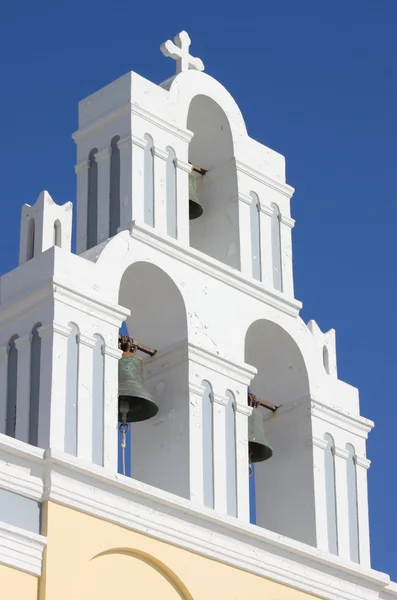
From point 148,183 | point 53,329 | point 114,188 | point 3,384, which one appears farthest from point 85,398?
point 148,183

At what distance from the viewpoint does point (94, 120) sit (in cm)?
2278

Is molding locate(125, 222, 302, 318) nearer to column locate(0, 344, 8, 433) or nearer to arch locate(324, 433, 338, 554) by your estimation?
column locate(0, 344, 8, 433)

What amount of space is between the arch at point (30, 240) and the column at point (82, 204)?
73 cm

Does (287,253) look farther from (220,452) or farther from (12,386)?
(12,386)

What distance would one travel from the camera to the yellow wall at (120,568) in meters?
19.4

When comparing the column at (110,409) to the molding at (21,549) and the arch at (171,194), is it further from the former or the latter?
the arch at (171,194)

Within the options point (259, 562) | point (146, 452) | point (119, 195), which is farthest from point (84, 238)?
point (259, 562)

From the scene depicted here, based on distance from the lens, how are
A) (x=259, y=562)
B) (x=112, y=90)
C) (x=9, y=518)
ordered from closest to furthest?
(x=9, y=518), (x=259, y=562), (x=112, y=90)

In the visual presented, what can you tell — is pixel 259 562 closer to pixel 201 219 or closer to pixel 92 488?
pixel 92 488

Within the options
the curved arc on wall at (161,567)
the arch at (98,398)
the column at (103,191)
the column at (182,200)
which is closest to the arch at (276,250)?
the column at (182,200)

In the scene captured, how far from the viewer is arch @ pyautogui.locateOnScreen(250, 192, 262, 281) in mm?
23080

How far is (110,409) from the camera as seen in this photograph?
20672mm

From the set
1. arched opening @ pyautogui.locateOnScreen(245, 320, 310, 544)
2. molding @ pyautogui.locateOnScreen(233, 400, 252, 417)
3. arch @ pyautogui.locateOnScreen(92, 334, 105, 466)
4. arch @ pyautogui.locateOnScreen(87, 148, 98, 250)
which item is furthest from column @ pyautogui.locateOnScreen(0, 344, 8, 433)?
arched opening @ pyautogui.locateOnScreen(245, 320, 310, 544)

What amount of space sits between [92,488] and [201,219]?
456cm
